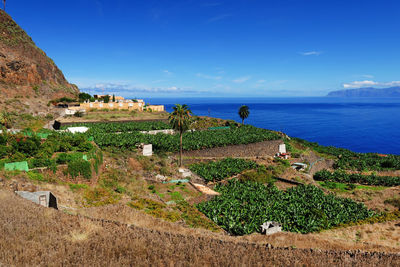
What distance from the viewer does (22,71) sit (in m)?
65.9

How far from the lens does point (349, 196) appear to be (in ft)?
119

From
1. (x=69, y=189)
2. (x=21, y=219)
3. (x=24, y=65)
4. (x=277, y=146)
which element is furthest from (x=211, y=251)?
(x=24, y=65)

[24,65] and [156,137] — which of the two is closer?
[156,137]

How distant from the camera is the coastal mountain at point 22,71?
6103cm

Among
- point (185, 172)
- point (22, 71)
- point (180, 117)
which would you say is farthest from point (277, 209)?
point (22, 71)

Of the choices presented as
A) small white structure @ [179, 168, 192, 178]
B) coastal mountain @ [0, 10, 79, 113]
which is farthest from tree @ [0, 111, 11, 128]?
small white structure @ [179, 168, 192, 178]

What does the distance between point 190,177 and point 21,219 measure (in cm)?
2801

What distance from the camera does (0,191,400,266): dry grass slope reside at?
6.80m

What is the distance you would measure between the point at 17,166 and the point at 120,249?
16.9 meters

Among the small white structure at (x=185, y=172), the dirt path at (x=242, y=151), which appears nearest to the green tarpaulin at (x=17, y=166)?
the small white structure at (x=185, y=172)

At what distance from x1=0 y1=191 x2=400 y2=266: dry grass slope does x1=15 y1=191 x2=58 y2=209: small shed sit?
505 centimetres

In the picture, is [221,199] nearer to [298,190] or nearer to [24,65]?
[298,190]

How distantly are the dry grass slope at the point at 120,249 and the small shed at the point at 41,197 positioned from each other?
16.6 feet

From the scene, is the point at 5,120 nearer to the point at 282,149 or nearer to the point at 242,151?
the point at 242,151
